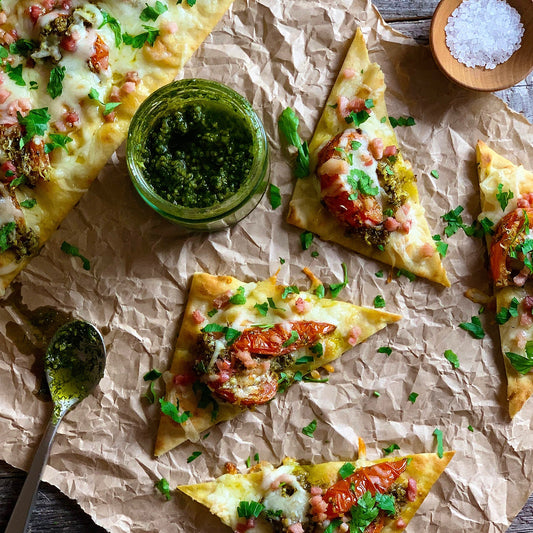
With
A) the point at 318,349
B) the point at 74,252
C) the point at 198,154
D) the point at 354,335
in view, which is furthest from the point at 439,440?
the point at 74,252

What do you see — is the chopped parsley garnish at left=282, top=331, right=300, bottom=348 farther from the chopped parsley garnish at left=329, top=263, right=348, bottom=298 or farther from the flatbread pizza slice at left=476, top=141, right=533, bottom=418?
the flatbread pizza slice at left=476, top=141, right=533, bottom=418

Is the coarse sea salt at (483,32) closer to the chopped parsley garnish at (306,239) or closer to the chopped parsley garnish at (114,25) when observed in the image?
the chopped parsley garnish at (306,239)

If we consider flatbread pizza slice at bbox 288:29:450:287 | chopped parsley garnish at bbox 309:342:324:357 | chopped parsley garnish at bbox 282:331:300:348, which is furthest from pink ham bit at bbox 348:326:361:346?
flatbread pizza slice at bbox 288:29:450:287

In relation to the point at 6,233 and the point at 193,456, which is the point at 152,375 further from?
the point at 6,233

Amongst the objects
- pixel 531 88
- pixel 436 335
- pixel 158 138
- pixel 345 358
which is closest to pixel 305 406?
pixel 345 358

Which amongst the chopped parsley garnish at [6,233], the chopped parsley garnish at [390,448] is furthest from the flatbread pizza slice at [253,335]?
the chopped parsley garnish at [6,233]

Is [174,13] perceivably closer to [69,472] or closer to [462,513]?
[69,472]
